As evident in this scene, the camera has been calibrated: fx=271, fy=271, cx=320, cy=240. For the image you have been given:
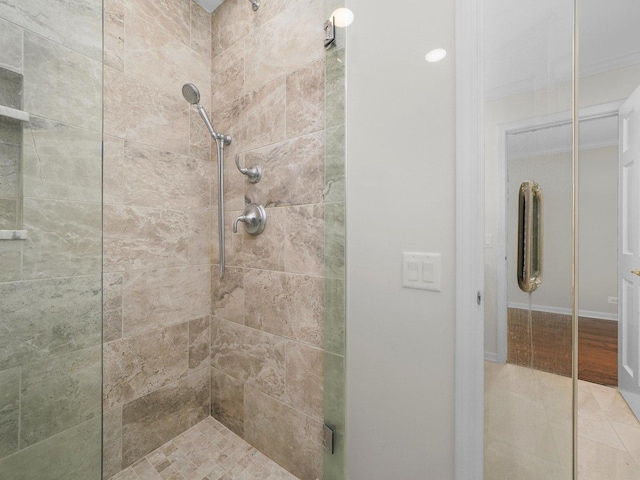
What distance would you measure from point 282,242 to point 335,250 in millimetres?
298

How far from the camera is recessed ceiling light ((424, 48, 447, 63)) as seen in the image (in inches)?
29.7

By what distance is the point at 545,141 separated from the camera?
66 cm

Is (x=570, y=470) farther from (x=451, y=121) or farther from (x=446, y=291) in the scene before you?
(x=451, y=121)

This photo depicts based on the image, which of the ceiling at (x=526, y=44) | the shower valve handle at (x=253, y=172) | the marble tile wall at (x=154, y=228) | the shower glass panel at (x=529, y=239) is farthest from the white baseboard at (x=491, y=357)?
the marble tile wall at (x=154, y=228)

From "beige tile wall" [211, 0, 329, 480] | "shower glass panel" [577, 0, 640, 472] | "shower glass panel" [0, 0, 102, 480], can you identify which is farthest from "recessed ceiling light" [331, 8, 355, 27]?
"shower glass panel" [577, 0, 640, 472]

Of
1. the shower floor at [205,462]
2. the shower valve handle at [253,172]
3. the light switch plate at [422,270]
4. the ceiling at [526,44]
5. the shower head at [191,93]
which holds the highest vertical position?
the shower head at [191,93]

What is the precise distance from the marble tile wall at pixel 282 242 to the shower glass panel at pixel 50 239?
601 mm

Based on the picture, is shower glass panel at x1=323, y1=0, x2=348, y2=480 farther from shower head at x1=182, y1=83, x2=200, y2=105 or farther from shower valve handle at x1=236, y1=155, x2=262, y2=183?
shower head at x1=182, y1=83, x2=200, y2=105

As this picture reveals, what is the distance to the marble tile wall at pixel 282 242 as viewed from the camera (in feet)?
3.15

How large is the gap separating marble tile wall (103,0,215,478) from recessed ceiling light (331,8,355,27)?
2.75ft

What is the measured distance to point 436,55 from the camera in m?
0.76

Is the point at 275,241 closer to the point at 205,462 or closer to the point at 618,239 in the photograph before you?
the point at 205,462

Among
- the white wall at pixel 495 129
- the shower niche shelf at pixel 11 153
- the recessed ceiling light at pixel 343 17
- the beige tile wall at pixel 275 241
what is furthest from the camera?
the beige tile wall at pixel 275 241

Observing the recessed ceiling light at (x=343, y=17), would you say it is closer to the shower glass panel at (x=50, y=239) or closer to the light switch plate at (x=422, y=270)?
the shower glass panel at (x=50, y=239)
